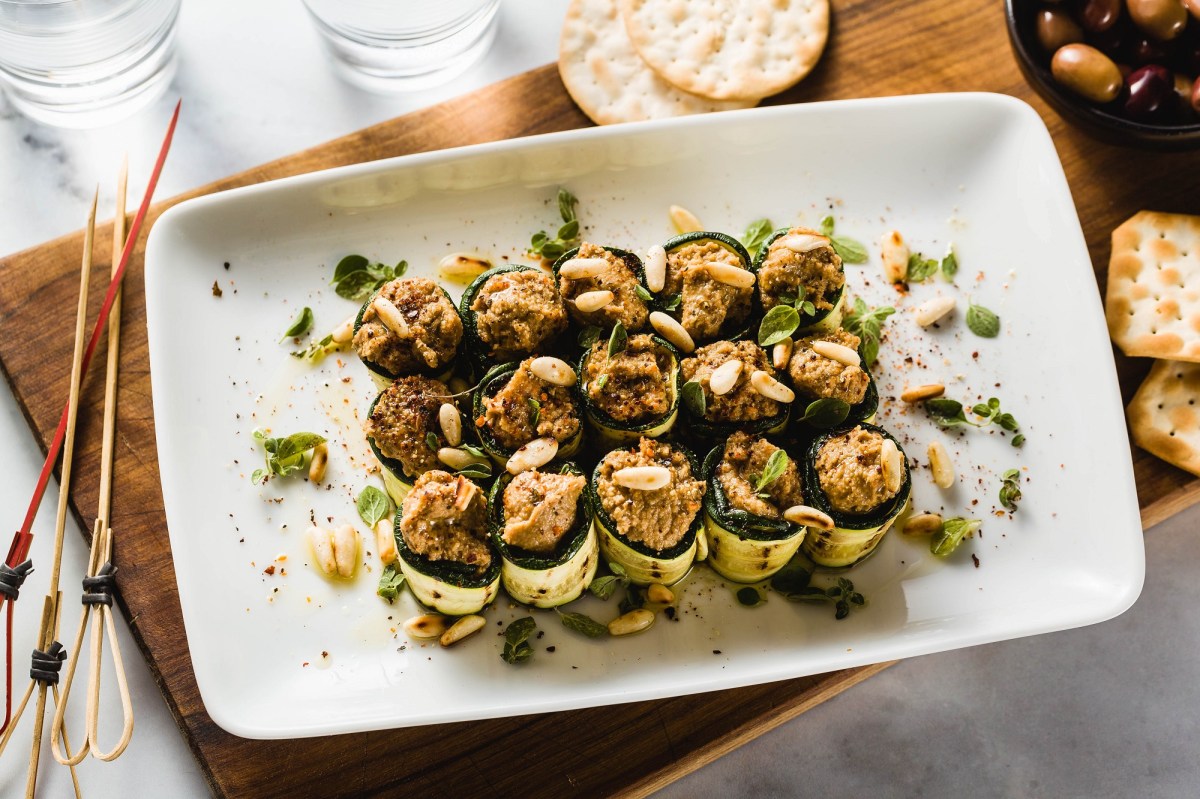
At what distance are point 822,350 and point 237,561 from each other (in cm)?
210

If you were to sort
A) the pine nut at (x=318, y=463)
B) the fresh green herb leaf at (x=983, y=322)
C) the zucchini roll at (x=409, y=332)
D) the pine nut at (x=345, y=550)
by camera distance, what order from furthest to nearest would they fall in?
the fresh green herb leaf at (x=983, y=322)
the pine nut at (x=318, y=463)
the pine nut at (x=345, y=550)
the zucchini roll at (x=409, y=332)

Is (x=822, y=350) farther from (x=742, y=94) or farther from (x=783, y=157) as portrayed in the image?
(x=742, y=94)

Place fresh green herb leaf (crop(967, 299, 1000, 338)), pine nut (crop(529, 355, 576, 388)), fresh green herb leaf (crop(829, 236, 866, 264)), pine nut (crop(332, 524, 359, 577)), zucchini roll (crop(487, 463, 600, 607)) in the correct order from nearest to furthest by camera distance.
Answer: zucchini roll (crop(487, 463, 600, 607)) → pine nut (crop(529, 355, 576, 388)) → pine nut (crop(332, 524, 359, 577)) → fresh green herb leaf (crop(967, 299, 1000, 338)) → fresh green herb leaf (crop(829, 236, 866, 264))

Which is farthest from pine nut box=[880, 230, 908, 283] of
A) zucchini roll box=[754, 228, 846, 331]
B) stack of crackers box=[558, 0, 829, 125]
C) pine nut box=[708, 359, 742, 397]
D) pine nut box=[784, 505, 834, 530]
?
pine nut box=[784, 505, 834, 530]

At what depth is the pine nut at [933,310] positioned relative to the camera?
3574 millimetres

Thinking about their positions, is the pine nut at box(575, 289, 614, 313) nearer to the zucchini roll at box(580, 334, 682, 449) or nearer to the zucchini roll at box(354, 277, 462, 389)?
the zucchini roll at box(580, 334, 682, 449)

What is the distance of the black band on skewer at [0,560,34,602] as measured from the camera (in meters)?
3.33

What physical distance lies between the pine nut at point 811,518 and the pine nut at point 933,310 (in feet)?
3.25

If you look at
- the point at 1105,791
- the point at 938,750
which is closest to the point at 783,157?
the point at 938,750

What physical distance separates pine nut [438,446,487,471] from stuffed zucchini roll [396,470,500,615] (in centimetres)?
9

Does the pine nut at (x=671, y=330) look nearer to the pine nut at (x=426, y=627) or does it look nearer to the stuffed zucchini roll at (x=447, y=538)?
the stuffed zucchini roll at (x=447, y=538)

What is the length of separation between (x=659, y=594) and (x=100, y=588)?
1.94m

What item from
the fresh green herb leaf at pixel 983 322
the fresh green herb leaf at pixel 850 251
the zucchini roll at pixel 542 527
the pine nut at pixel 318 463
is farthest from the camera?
the fresh green herb leaf at pixel 850 251

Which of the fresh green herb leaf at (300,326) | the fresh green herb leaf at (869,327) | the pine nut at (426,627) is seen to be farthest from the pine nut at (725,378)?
the fresh green herb leaf at (300,326)
